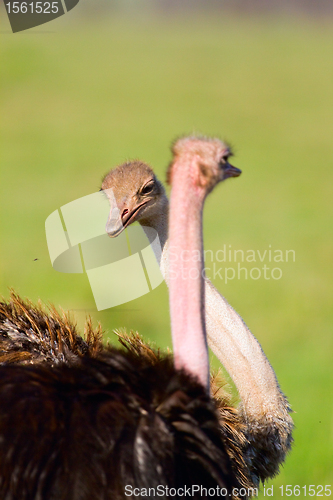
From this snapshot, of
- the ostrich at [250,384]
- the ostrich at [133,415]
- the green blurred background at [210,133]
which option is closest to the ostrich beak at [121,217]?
the ostrich at [250,384]

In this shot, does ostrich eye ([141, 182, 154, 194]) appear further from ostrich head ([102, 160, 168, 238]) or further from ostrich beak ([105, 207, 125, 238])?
ostrich beak ([105, 207, 125, 238])

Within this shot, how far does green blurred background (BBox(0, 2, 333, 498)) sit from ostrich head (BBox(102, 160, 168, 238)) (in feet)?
1.05

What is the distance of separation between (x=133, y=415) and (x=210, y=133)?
1.50 metres

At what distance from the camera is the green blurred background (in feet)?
26.3

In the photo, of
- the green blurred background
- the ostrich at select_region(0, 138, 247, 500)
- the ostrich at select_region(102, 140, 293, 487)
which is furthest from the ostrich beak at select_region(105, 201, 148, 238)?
the ostrich at select_region(0, 138, 247, 500)

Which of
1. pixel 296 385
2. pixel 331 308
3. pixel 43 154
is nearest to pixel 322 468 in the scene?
pixel 296 385

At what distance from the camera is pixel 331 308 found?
30.0 ft

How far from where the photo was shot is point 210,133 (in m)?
3.12

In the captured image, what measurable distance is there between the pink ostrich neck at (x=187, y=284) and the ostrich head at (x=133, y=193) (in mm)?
733

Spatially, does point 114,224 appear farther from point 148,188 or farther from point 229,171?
point 229,171

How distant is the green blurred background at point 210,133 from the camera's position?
8.02 meters

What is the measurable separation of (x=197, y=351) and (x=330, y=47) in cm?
3278

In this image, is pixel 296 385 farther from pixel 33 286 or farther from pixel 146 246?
pixel 33 286

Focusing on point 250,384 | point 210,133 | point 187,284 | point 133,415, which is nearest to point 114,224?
point 210,133
